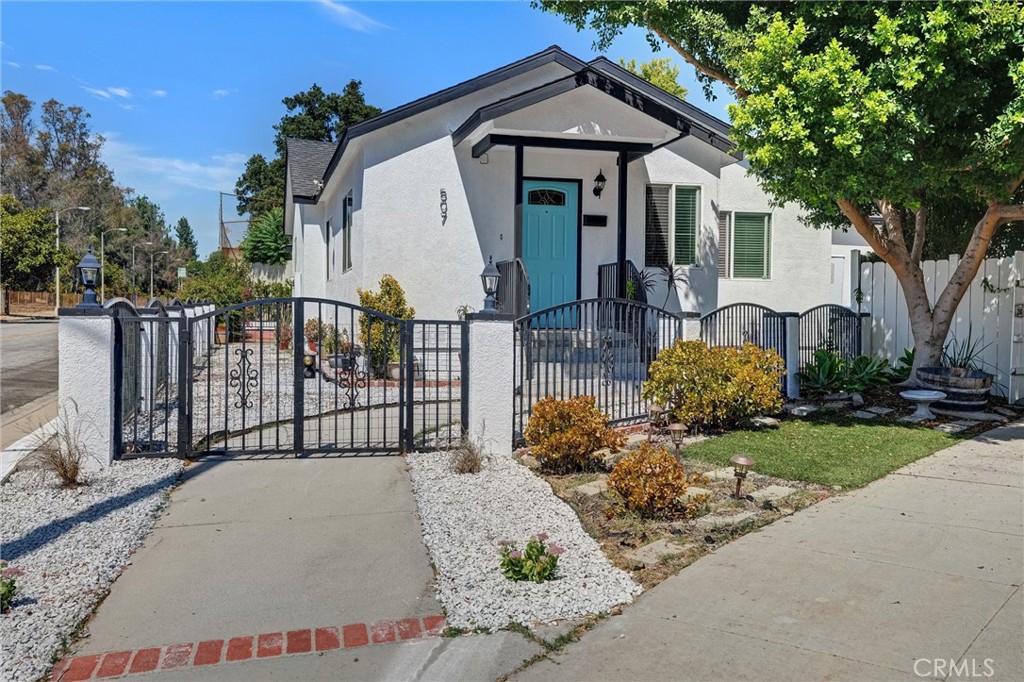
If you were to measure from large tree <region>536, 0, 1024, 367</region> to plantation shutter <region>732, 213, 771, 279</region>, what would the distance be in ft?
20.6

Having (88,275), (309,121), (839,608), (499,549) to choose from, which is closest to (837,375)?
(839,608)

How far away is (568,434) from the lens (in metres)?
7.13

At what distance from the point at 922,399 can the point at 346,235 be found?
11.1m

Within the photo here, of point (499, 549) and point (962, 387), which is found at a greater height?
point (962, 387)

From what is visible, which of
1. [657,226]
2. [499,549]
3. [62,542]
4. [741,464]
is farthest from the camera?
[657,226]

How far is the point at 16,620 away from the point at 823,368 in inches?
403

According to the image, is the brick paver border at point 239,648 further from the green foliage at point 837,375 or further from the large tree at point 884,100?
the green foliage at point 837,375

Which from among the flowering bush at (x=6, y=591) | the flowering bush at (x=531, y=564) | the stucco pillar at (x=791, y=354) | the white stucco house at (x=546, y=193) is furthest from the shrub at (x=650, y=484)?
the white stucco house at (x=546, y=193)

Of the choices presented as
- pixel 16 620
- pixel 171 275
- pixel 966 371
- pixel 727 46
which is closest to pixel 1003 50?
pixel 727 46

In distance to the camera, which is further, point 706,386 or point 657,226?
point 657,226

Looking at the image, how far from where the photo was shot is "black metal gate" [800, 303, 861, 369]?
464 inches

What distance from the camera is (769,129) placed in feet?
28.1

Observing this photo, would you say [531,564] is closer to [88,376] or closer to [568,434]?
[568,434]

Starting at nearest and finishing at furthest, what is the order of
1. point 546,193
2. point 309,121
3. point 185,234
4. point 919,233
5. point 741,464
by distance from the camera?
point 741,464, point 919,233, point 546,193, point 309,121, point 185,234
